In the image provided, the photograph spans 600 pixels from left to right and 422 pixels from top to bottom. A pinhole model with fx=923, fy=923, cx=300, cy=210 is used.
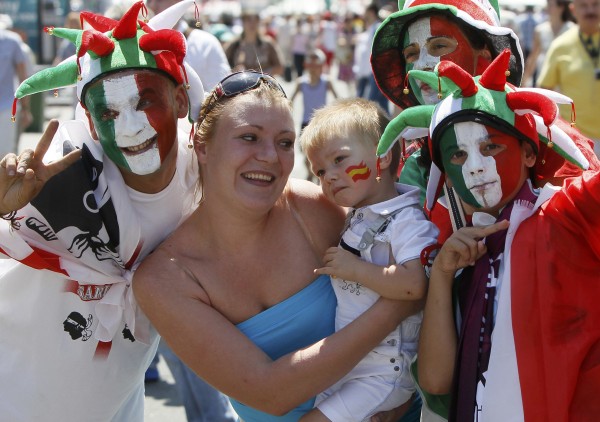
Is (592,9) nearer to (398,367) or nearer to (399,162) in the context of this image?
(399,162)

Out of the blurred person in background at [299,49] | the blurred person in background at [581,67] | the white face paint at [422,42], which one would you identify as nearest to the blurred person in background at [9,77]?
the blurred person in background at [581,67]

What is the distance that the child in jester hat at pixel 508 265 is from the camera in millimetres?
2229

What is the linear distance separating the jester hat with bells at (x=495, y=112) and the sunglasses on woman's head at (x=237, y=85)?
484 millimetres

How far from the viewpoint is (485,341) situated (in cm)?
233

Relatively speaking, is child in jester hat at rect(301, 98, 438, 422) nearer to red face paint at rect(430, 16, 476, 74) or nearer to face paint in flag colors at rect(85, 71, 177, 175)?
red face paint at rect(430, 16, 476, 74)

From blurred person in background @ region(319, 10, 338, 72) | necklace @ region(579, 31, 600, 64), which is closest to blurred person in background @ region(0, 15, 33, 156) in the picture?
necklace @ region(579, 31, 600, 64)

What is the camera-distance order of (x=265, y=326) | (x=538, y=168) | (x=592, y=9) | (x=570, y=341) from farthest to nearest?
(x=592, y=9) < (x=265, y=326) < (x=538, y=168) < (x=570, y=341)

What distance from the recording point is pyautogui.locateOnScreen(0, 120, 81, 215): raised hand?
103 inches

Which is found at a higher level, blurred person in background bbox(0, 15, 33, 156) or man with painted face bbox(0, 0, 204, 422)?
man with painted face bbox(0, 0, 204, 422)

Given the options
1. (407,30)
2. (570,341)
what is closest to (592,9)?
(407,30)

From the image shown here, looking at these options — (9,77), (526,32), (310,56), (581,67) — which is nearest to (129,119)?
(581,67)

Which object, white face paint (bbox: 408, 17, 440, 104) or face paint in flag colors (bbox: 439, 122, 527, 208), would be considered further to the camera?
white face paint (bbox: 408, 17, 440, 104)

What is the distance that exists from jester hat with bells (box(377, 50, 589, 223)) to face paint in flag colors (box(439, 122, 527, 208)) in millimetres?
23

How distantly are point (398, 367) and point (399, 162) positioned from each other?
671 millimetres
